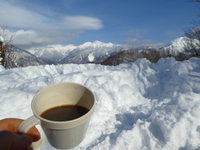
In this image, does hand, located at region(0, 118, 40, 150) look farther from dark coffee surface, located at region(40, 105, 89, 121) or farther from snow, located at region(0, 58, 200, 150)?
snow, located at region(0, 58, 200, 150)

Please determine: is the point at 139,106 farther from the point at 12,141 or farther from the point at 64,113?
the point at 12,141

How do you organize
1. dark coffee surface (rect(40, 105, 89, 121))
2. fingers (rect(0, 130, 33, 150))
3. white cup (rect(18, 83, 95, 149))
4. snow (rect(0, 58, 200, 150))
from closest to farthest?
fingers (rect(0, 130, 33, 150))
white cup (rect(18, 83, 95, 149))
dark coffee surface (rect(40, 105, 89, 121))
snow (rect(0, 58, 200, 150))

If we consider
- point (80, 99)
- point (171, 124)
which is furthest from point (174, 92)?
point (80, 99)

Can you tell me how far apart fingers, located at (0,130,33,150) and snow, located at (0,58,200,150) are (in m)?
1.15

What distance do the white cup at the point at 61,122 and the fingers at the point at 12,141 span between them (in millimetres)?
42

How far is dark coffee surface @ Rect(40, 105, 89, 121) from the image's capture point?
799 mm

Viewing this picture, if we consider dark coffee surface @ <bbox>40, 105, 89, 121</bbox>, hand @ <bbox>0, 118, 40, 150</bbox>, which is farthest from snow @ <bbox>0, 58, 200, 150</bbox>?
hand @ <bbox>0, 118, 40, 150</bbox>

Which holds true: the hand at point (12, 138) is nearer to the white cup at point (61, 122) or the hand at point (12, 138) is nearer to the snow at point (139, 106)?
the white cup at point (61, 122)

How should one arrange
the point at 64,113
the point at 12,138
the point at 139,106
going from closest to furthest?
the point at 12,138 < the point at 64,113 < the point at 139,106

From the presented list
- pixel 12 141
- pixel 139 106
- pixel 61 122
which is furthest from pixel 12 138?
pixel 139 106

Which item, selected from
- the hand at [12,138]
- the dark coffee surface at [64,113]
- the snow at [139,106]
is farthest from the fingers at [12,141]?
the snow at [139,106]

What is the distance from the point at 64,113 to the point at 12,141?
31cm

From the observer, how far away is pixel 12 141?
59 centimetres

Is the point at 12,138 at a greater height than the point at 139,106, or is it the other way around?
the point at 12,138
